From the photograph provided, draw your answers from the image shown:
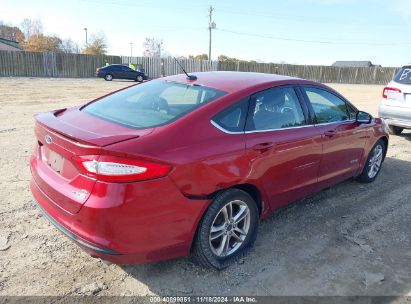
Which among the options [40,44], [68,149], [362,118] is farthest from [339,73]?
[40,44]

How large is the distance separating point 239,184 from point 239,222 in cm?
40

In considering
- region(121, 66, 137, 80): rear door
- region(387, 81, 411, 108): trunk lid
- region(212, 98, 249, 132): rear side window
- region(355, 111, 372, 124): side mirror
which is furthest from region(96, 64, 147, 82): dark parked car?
region(212, 98, 249, 132): rear side window

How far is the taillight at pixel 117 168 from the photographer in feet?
8.22

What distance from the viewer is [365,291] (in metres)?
3.05

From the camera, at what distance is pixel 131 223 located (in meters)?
2.57

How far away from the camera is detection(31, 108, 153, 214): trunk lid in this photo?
2611 millimetres

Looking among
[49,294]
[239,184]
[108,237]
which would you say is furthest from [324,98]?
[49,294]

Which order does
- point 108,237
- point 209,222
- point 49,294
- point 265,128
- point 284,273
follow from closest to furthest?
point 108,237, point 49,294, point 209,222, point 284,273, point 265,128

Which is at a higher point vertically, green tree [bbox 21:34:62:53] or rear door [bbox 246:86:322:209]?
green tree [bbox 21:34:62:53]

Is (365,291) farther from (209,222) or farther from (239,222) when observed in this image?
(209,222)

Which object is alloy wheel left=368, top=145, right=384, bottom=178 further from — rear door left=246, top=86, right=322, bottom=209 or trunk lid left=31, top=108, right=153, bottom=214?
trunk lid left=31, top=108, right=153, bottom=214

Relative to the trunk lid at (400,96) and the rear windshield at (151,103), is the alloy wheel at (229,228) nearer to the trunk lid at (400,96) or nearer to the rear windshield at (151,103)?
the rear windshield at (151,103)

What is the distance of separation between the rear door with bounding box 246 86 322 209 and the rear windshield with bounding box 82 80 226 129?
492mm

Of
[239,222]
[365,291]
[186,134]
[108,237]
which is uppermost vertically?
[186,134]
